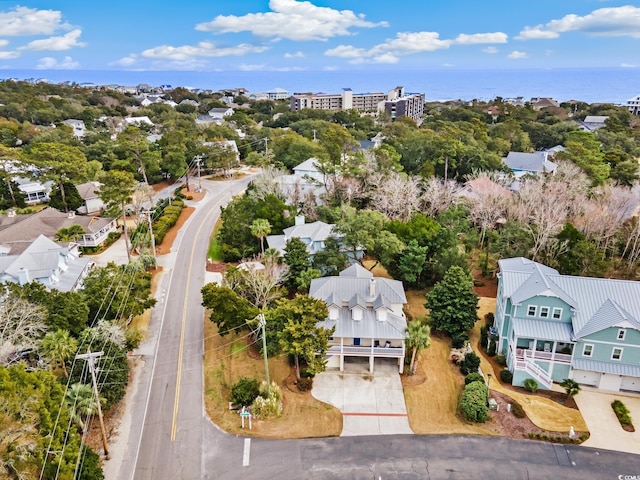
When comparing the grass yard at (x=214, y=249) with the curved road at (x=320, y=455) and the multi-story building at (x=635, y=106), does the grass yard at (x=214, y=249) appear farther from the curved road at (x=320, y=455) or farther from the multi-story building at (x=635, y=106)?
the multi-story building at (x=635, y=106)

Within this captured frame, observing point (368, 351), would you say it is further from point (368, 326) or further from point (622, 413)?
point (622, 413)

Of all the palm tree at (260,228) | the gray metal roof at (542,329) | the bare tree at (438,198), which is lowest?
the gray metal roof at (542,329)

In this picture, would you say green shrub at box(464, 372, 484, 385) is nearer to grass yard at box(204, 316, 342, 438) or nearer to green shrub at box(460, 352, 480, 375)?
green shrub at box(460, 352, 480, 375)

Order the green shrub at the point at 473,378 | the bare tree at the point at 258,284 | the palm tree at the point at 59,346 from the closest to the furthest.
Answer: the palm tree at the point at 59,346 < the green shrub at the point at 473,378 < the bare tree at the point at 258,284

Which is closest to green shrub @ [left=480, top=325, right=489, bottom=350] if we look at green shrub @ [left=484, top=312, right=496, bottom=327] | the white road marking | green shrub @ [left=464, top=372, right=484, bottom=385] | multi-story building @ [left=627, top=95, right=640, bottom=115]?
green shrub @ [left=484, top=312, right=496, bottom=327]

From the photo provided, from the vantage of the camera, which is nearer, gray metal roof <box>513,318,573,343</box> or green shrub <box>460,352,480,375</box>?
gray metal roof <box>513,318,573,343</box>

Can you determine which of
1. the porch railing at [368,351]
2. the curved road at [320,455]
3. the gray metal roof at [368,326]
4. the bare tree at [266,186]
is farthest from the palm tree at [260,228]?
the curved road at [320,455]

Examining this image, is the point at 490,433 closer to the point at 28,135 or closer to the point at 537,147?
the point at 537,147
